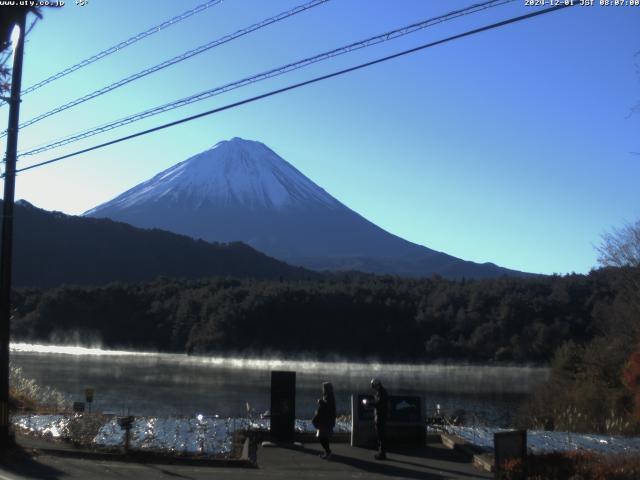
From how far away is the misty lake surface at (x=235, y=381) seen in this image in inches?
1329

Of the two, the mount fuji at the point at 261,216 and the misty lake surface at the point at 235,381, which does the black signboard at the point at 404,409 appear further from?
the mount fuji at the point at 261,216

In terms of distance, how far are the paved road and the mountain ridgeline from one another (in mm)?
85522

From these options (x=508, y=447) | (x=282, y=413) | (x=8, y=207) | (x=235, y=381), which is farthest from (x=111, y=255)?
(x=508, y=447)

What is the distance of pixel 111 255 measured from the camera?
104m

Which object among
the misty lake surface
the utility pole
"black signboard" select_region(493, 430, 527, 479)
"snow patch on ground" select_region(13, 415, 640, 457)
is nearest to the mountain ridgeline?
the misty lake surface

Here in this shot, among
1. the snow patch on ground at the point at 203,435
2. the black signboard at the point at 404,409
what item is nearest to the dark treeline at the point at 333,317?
the snow patch on ground at the point at 203,435

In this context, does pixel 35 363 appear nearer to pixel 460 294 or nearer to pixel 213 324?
pixel 213 324

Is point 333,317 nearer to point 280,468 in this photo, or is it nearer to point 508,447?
point 280,468

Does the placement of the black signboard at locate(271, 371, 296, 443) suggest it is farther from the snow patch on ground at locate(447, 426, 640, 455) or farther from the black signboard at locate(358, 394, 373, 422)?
the snow patch on ground at locate(447, 426, 640, 455)

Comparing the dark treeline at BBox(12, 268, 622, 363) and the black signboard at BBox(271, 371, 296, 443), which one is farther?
the dark treeline at BBox(12, 268, 622, 363)

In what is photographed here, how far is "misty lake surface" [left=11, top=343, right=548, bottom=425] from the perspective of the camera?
1329 inches

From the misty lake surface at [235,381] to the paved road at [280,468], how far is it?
1258cm

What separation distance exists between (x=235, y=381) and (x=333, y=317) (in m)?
23.1

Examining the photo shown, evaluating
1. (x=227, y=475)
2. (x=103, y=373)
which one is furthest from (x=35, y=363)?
(x=227, y=475)
